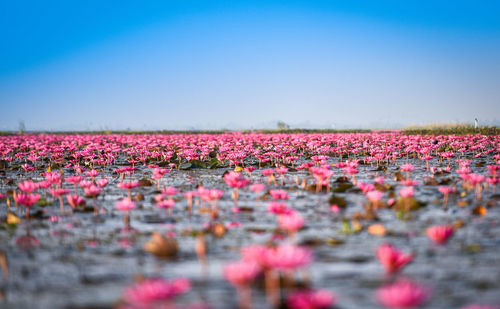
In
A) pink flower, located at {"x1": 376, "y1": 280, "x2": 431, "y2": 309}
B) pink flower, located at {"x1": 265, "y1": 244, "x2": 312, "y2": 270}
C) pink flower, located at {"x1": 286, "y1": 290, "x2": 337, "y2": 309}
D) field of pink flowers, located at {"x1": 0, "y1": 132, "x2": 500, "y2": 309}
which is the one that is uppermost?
pink flower, located at {"x1": 265, "y1": 244, "x2": 312, "y2": 270}

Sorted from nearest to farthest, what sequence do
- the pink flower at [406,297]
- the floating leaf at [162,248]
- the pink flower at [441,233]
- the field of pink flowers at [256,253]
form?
the pink flower at [406,297] < the field of pink flowers at [256,253] < the pink flower at [441,233] < the floating leaf at [162,248]

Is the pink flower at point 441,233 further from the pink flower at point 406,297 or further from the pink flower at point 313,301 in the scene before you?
the pink flower at point 313,301

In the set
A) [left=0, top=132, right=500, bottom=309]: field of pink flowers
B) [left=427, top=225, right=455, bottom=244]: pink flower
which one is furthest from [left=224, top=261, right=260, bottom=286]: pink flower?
[left=427, top=225, right=455, bottom=244]: pink flower

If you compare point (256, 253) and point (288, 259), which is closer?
point (288, 259)

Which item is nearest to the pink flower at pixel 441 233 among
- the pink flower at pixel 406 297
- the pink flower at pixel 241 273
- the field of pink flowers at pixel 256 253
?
the field of pink flowers at pixel 256 253

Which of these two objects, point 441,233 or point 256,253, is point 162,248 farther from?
point 441,233

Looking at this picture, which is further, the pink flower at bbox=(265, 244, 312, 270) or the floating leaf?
the floating leaf

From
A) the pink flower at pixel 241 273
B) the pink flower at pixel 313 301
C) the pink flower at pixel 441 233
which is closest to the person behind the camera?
the pink flower at pixel 313 301

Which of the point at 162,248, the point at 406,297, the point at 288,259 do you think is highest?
the point at 288,259

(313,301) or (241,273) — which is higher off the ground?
(241,273)

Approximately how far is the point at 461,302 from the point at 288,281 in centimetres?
121

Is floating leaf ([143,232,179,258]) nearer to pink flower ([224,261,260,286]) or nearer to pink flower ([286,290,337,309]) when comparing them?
pink flower ([224,261,260,286])

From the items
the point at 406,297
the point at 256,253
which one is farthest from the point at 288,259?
the point at 406,297

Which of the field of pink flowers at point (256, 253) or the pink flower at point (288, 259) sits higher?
the pink flower at point (288, 259)
